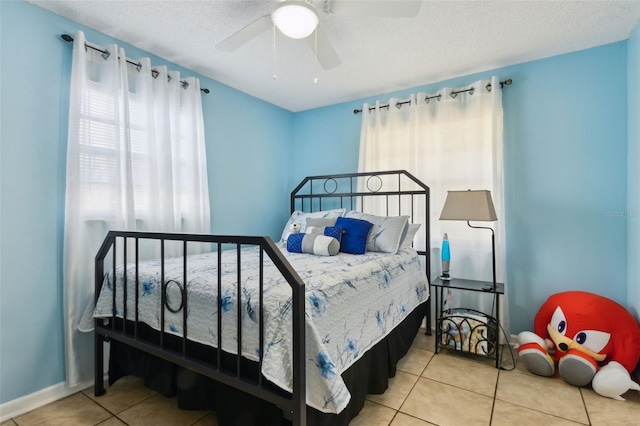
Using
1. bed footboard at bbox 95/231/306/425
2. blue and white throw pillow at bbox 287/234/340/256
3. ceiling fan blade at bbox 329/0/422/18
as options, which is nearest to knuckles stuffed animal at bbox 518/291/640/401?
blue and white throw pillow at bbox 287/234/340/256

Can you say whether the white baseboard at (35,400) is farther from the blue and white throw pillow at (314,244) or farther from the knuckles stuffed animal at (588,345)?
the knuckles stuffed animal at (588,345)

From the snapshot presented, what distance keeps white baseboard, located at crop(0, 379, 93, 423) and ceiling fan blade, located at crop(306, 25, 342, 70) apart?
99.0 inches

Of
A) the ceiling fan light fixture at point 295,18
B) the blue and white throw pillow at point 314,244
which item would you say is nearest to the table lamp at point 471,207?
the blue and white throw pillow at point 314,244

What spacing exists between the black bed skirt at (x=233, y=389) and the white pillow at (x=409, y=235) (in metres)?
0.68

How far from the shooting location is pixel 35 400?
1810 millimetres

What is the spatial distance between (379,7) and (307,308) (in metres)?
1.43

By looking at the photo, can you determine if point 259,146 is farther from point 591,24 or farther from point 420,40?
point 591,24

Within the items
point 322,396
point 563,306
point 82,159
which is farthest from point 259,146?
point 563,306

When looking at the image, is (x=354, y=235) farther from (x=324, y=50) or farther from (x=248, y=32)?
(x=248, y=32)

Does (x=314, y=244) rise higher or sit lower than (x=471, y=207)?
lower

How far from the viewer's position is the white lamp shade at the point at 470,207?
227 centimetres

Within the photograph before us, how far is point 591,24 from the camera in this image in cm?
208

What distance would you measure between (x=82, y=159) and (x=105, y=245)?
57 cm

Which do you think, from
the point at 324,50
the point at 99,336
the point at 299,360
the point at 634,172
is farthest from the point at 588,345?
the point at 99,336
